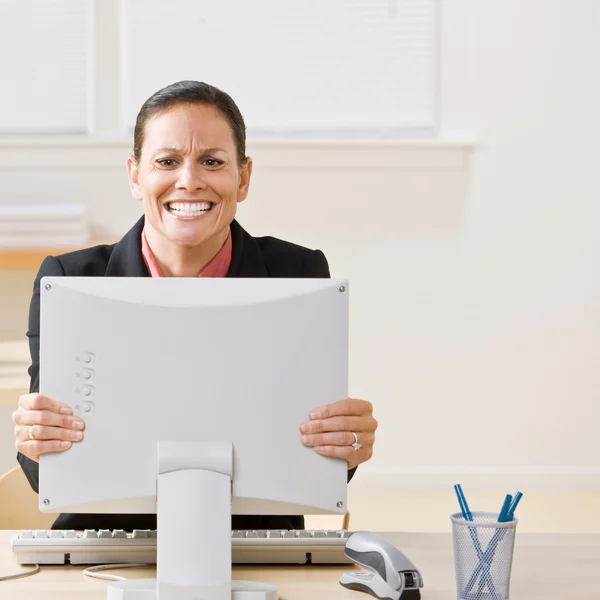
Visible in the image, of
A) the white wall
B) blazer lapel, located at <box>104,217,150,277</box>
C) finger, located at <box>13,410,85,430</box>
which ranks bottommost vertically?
finger, located at <box>13,410,85,430</box>

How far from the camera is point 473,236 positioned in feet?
12.0

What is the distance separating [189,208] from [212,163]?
0.08 meters

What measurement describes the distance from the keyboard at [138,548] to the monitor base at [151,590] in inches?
5.3

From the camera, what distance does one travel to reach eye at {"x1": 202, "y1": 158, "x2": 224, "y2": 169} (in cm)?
171

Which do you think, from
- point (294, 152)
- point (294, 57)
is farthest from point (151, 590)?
point (294, 57)

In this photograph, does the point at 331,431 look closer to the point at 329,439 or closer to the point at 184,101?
the point at 329,439

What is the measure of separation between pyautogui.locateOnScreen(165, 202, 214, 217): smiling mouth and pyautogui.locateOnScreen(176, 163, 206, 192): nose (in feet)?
0.10

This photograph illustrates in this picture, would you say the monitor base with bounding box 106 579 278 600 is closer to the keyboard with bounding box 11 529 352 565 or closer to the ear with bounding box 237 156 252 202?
the keyboard with bounding box 11 529 352 565

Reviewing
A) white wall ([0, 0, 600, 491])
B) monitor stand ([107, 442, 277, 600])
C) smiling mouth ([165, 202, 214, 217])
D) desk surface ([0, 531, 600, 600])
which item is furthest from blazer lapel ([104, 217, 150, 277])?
white wall ([0, 0, 600, 491])

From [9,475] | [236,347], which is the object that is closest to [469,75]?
[9,475]

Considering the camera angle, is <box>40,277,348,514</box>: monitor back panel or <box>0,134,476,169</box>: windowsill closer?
<box>40,277,348,514</box>: monitor back panel

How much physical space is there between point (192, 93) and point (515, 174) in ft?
7.06

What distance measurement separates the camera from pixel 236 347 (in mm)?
→ 1260

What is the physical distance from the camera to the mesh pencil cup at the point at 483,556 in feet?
4.03
